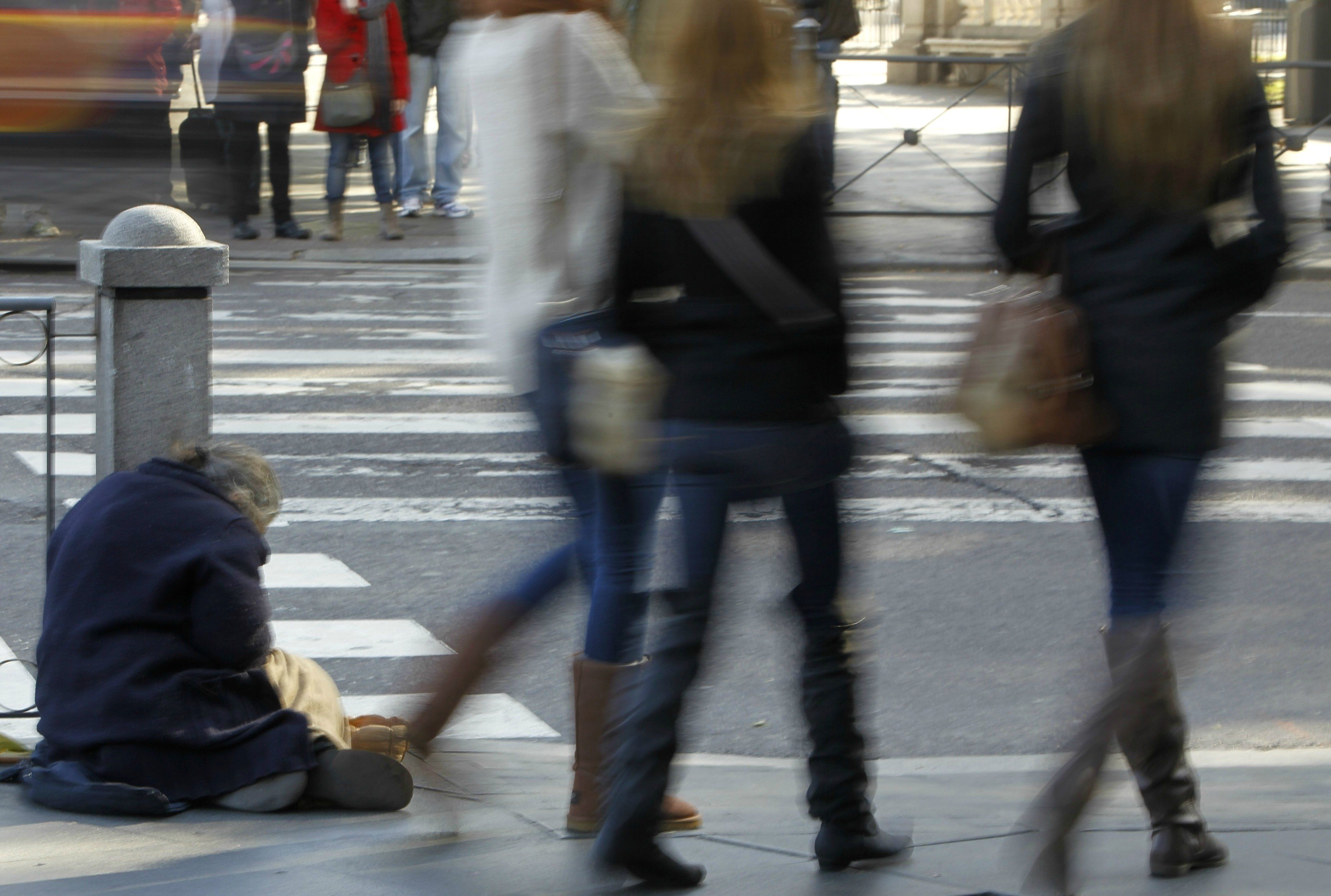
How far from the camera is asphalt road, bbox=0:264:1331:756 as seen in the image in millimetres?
4871

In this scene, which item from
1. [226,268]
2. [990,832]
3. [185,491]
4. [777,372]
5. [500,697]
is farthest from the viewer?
[500,697]

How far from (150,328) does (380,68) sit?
30.6 feet

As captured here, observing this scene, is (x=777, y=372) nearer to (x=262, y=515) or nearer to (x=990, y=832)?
(x=990, y=832)

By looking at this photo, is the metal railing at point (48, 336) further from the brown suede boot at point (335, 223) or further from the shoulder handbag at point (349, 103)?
the brown suede boot at point (335, 223)

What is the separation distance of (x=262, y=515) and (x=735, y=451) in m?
1.44

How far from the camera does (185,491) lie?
400 cm

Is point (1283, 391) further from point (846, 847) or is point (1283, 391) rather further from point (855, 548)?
point (846, 847)

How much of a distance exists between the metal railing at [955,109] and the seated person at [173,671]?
10.4m

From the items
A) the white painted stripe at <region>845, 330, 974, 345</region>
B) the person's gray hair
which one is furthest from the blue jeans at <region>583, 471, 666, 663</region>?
the white painted stripe at <region>845, 330, 974, 345</region>

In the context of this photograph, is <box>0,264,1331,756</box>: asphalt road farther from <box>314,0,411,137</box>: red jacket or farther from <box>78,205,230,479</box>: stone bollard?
<box>314,0,411,137</box>: red jacket

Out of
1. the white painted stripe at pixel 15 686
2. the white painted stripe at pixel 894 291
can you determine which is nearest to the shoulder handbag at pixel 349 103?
the white painted stripe at pixel 894 291

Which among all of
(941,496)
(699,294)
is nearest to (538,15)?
(699,294)

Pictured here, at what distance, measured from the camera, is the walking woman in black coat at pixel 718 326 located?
3.07 metres

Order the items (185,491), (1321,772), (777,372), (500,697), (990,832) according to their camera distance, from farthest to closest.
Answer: (500,697)
(1321,772)
(185,491)
(990,832)
(777,372)
